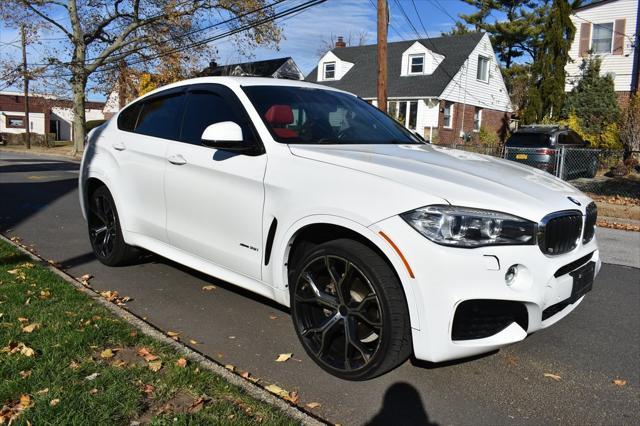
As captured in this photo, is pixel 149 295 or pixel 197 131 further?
pixel 149 295

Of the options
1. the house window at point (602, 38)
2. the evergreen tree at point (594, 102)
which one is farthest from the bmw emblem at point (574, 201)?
the house window at point (602, 38)

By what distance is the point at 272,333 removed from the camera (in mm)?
4113

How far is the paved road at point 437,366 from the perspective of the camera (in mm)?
3102

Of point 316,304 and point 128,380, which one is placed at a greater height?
point 316,304

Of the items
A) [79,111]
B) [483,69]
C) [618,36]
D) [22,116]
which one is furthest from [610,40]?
[22,116]

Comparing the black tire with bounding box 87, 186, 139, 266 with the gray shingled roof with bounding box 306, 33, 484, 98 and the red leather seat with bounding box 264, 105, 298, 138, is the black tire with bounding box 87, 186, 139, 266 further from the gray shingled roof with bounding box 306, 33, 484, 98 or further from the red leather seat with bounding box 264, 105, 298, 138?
the gray shingled roof with bounding box 306, 33, 484, 98

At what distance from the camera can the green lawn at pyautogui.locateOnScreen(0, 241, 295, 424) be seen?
9.02ft

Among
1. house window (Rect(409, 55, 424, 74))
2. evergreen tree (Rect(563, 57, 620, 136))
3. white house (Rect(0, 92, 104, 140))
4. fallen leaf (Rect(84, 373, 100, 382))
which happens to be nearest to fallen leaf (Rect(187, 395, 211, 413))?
fallen leaf (Rect(84, 373, 100, 382))

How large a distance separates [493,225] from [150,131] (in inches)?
129

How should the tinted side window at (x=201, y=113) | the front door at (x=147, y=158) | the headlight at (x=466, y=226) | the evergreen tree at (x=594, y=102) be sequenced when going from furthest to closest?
the evergreen tree at (x=594, y=102) < the front door at (x=147, y=158) < the tinted side window at (x=201, y=113) < the headlight at (x=466, y=226)

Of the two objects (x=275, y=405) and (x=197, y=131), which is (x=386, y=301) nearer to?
(x=275, y=405)

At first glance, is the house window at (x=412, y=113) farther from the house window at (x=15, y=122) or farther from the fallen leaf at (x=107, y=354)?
the house window at (x=15, y=122)

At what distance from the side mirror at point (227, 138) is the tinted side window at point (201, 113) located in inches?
15.6

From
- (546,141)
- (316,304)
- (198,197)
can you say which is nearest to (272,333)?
(316,304)
